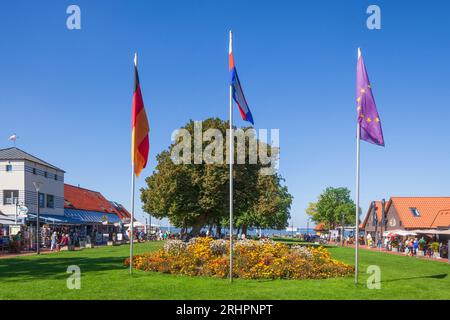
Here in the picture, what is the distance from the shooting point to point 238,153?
4494 centimetres

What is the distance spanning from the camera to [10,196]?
5322 cm

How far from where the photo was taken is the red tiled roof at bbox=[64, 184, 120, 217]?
69.2m

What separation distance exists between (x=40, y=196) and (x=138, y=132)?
42.4 m

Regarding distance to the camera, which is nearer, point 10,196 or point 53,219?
point 10,196

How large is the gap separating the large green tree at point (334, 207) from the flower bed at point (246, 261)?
106989mm

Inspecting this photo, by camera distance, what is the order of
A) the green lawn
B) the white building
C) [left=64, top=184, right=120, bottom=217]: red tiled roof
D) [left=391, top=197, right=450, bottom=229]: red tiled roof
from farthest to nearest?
[left=64, top=184, right=120, bottom=217]: red tiled roof, [left=391, top=197, right=450, bottom=229]: red tiled roof, the white building, the green lawn

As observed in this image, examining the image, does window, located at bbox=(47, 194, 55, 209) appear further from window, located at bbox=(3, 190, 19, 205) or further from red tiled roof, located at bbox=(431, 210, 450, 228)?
red tiled roof, located at bbox=(431, 210, 450, 228)

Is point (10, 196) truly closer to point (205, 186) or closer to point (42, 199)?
point (42, 199)

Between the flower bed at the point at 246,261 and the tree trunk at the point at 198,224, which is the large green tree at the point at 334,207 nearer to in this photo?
the tree trunk at the point at 198,224

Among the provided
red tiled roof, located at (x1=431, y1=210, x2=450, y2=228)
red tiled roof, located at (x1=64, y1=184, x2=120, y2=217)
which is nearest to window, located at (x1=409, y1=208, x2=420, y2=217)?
red tiled roof, located at (x1=431, y1=210, x2=450, y2=228)

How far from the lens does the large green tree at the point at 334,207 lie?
413 ft

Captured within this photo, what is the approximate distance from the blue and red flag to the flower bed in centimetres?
557

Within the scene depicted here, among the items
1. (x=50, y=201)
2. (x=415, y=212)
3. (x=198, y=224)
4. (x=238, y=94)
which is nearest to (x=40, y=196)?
(x=50, y=201)
